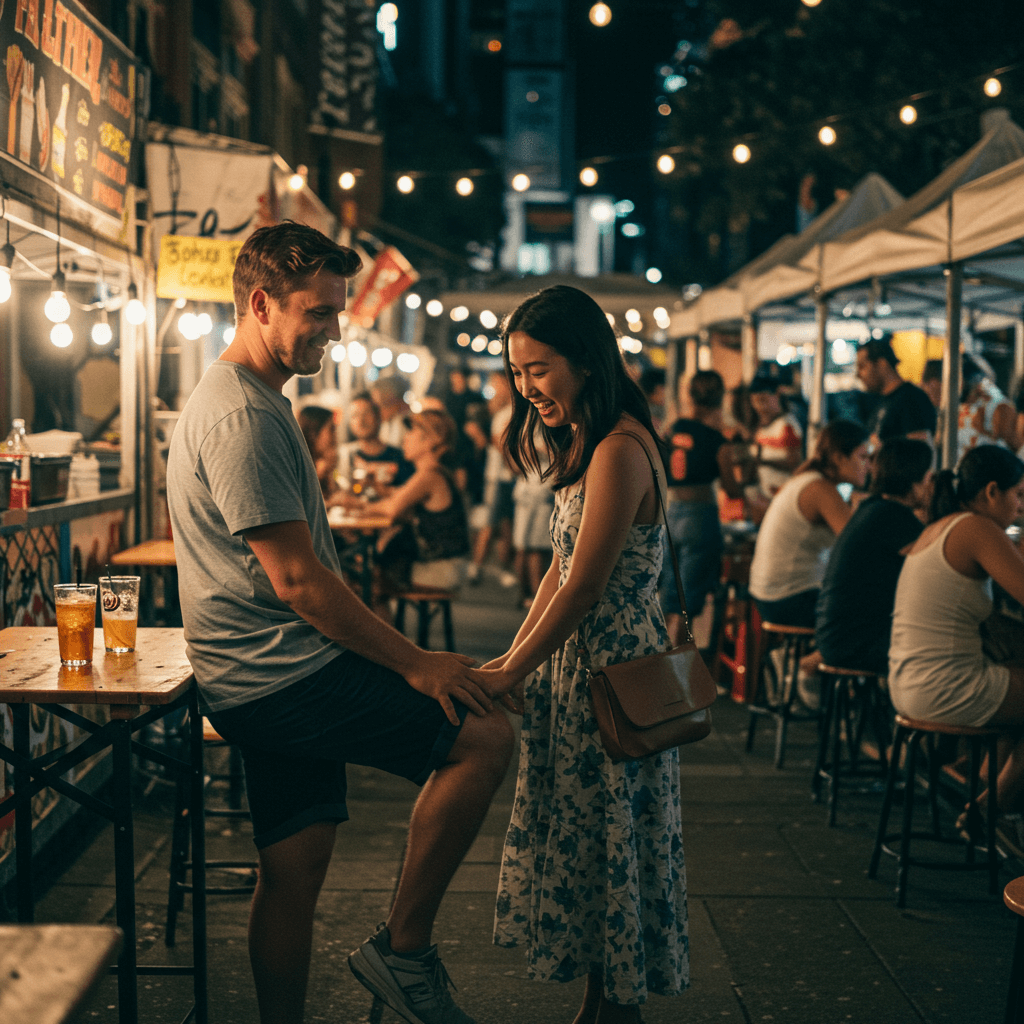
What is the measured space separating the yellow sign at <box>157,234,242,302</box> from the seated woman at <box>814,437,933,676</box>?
3720 millimetres

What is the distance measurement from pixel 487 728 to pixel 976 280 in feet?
22.1

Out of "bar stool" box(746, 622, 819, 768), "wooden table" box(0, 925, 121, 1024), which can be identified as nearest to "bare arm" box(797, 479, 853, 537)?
"bar stool" box(746, 622, 819, 768)

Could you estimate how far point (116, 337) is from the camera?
26.6ft

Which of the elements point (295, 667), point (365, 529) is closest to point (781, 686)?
point (365, 529)

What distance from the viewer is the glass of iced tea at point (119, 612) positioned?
10.2 feet

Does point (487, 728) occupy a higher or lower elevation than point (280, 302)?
lower

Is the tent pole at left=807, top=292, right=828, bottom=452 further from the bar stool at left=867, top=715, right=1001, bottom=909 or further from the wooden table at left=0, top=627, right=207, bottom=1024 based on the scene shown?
the wooden table at left=0, top=627, right=207, bottom=1024

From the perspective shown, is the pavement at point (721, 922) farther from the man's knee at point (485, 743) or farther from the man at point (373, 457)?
the man at point (373, 457)

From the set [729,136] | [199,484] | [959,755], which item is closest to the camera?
[199,484]

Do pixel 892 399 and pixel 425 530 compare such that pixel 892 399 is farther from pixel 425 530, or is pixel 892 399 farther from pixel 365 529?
pixel 365 529

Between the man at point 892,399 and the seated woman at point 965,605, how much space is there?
3295 millimetres

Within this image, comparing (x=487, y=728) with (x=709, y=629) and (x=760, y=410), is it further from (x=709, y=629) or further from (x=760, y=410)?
(x=760, y=410)

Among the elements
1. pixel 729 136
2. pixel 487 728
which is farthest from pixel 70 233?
pixel 729 136

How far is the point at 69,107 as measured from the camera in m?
5.19
